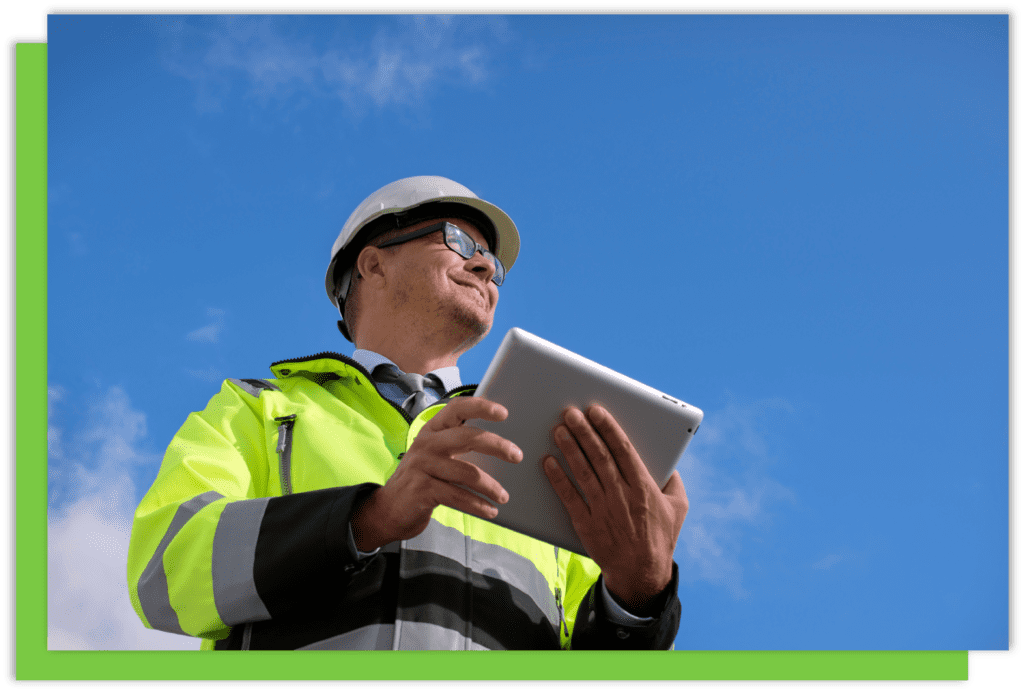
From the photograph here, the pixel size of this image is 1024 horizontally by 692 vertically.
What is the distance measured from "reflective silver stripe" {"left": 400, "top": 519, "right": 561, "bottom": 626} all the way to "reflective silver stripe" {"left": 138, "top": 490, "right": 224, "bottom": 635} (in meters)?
0.78

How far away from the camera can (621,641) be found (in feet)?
11.0

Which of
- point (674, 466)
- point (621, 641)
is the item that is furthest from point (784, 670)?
point (674, 466)

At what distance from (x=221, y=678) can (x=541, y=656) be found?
3.65ft

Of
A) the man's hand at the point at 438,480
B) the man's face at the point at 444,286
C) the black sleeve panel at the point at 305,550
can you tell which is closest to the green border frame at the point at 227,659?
the black sleeve panel at the point at 305,550

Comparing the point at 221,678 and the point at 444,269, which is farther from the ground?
the point at 444,269

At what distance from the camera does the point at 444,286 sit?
5012 millimetres

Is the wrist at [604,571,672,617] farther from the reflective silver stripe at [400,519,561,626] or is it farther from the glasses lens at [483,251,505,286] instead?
the glasses lens at [483,251,505,286]

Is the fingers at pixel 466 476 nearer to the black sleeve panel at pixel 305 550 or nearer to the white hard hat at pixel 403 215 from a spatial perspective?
the black sleeve panel at pixel 305 550

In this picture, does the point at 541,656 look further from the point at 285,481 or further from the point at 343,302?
the point at 343,302

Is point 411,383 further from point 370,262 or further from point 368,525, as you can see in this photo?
point 368,525

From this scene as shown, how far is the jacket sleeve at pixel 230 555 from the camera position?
277 cm

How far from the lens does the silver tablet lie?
9.40 feet

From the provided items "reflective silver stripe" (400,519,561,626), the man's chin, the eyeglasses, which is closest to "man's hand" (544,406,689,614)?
"reflective silver stripe" (400,519,561,626)

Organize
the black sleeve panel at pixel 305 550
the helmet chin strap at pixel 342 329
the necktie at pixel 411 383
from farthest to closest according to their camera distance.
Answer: the helmet chin strap at pixel 342 329 < the necktie at pixel 411 383 < the black sleeve panel at pixel 305 550
